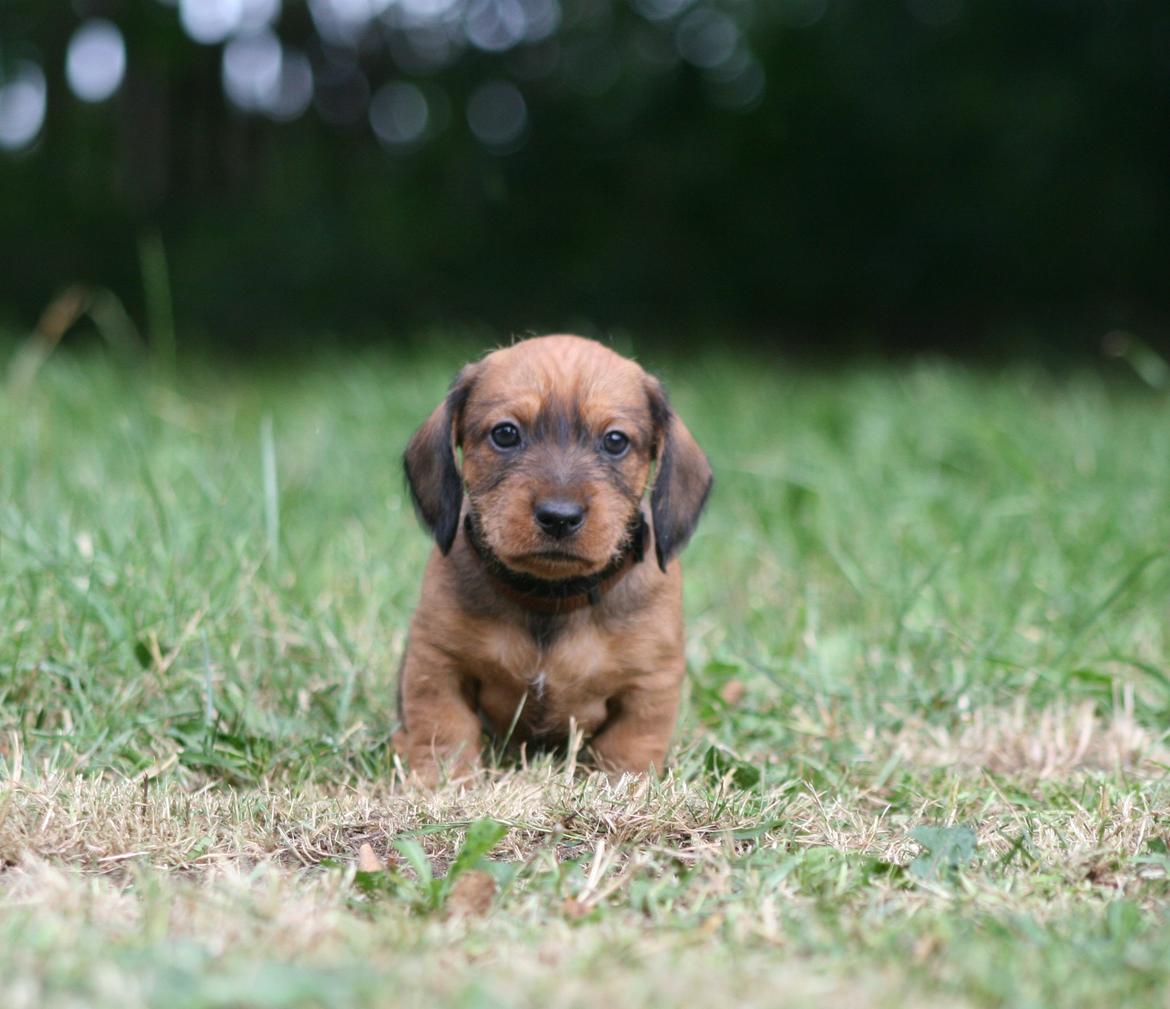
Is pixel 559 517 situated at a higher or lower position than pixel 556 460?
lower

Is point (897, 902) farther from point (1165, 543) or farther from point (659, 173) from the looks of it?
point (659, 173)

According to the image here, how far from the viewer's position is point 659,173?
48.7 ft

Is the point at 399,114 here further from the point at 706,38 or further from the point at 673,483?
the point at 673,483

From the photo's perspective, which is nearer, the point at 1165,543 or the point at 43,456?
the point at 1165,543

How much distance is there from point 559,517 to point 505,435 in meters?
0.41

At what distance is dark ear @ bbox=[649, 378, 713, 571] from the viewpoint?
364cm

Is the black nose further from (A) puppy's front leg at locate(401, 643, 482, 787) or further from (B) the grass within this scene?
→ (B) the grass

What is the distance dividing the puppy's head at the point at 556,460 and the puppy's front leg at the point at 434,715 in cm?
30

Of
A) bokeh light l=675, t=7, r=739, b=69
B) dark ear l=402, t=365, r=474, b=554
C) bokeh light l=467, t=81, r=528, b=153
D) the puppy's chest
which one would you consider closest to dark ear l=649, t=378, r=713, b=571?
the puppy's chest

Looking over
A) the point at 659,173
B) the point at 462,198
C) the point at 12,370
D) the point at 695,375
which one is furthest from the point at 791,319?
the point at 12,370

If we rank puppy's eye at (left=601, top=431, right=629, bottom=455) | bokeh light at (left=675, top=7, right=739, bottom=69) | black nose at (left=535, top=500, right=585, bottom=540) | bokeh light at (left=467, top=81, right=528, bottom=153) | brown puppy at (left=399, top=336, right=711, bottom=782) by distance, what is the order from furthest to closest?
bokeh light at (left=467, top=81, right=528, bottom=153)
bokeh light at (left=675, top=7, right=739, bottom=69)
puppy's eye at (left=601, top=431, right=629, bottom=455)
brown puppy at (left=399, top=336, right=711, bottom=782)
black nose at (left=535, top=500, right=585, bottom=540)

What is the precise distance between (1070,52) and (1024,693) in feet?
32.2

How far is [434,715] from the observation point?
3.51 m

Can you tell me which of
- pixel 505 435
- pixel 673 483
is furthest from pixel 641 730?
pixel 505 435
